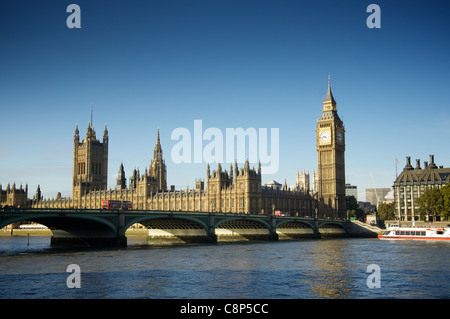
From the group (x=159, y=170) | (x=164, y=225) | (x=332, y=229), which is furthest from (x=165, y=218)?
(x=159, y=170)

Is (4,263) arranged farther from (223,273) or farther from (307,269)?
(307,269)

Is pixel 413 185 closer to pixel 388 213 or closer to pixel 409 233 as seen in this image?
pixel 388 213

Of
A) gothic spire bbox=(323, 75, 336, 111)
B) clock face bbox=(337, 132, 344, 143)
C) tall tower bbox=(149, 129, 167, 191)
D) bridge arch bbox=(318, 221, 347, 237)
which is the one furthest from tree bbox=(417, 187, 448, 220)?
tall tower bbox=(149, 129, 167, 191)

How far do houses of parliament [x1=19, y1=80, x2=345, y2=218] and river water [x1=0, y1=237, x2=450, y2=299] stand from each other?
64.2 m

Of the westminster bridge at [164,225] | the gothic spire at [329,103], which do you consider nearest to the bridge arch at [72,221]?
the westminster bridge at [164,225]

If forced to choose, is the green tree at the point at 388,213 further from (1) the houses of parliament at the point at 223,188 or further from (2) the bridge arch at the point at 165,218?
(2) the bridge arch at the point at 165,218

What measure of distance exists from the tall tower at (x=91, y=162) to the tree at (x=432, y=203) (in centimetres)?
11273

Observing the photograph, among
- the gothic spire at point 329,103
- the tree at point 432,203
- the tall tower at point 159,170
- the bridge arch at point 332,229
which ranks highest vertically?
the gothic spire at point 329,103

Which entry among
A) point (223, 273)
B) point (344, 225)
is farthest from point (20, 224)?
point (223, 273)

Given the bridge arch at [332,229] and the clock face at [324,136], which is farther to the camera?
the clock face at [324,136]

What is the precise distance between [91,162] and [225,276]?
159 m

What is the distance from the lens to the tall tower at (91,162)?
633 ft

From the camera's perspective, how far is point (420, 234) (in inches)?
3989
